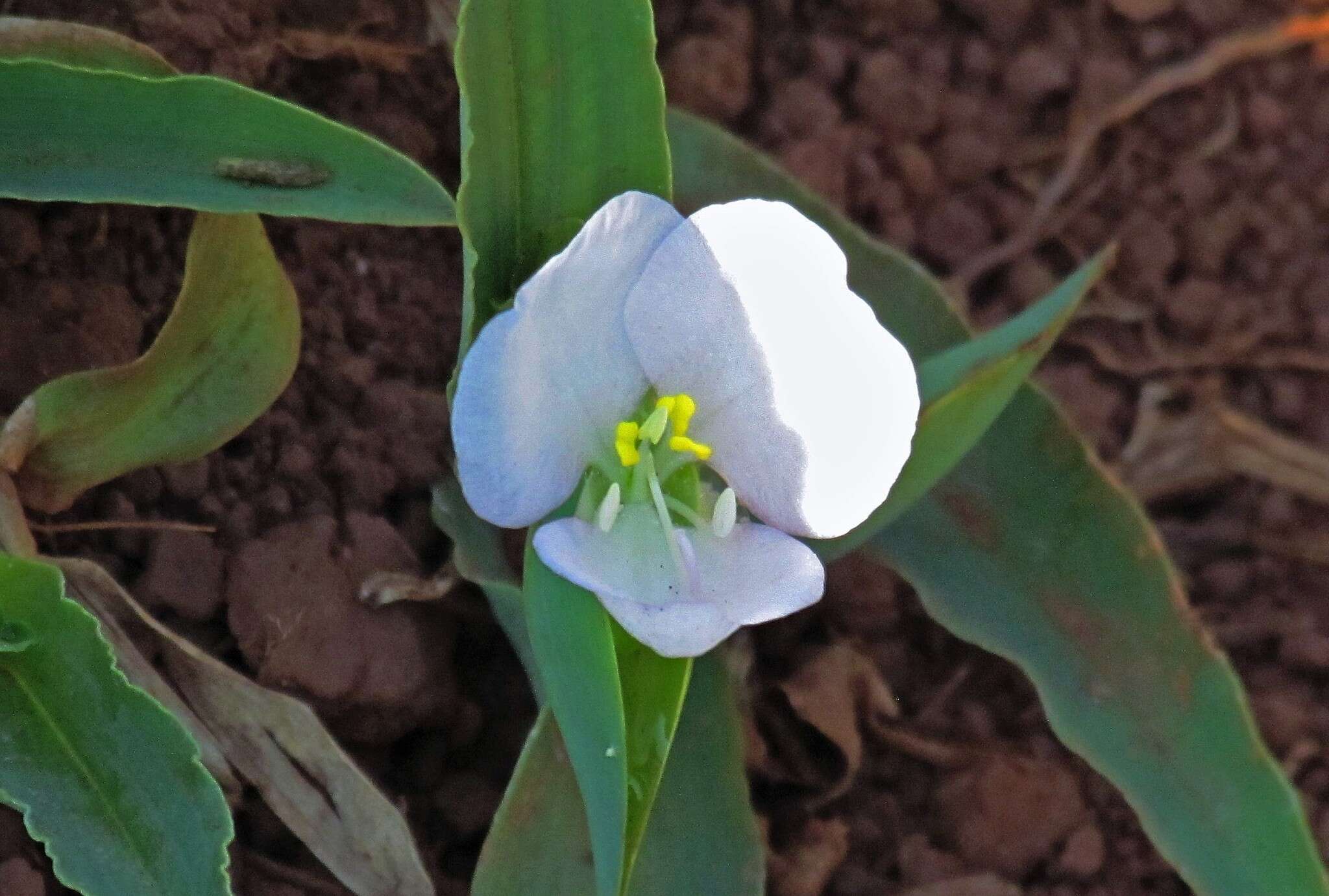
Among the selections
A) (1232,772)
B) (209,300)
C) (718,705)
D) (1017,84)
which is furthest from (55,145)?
(1017,84)

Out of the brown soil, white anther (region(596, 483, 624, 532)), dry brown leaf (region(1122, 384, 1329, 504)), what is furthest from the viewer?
dry brown leaf (region(1122, 384, 1329, 504))

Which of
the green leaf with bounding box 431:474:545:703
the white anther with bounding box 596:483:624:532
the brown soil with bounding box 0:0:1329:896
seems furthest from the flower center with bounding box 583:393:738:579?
the brown soil with bounding box 0:0:1329:896

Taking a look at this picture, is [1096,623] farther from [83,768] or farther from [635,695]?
[83,768]

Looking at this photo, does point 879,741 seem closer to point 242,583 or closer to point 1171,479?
point 1171,479

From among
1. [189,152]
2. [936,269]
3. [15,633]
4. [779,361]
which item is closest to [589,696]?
[779,361]

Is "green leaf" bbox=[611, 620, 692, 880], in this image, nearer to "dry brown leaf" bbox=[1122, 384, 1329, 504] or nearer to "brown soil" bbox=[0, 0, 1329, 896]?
"brown soil" bbox=[0, 0, 1329, 896]

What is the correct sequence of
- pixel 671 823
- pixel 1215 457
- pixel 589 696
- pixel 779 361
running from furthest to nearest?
pixel 1215 457 → pixel 671 823 → pixel 779 361 → pixel 589 696
